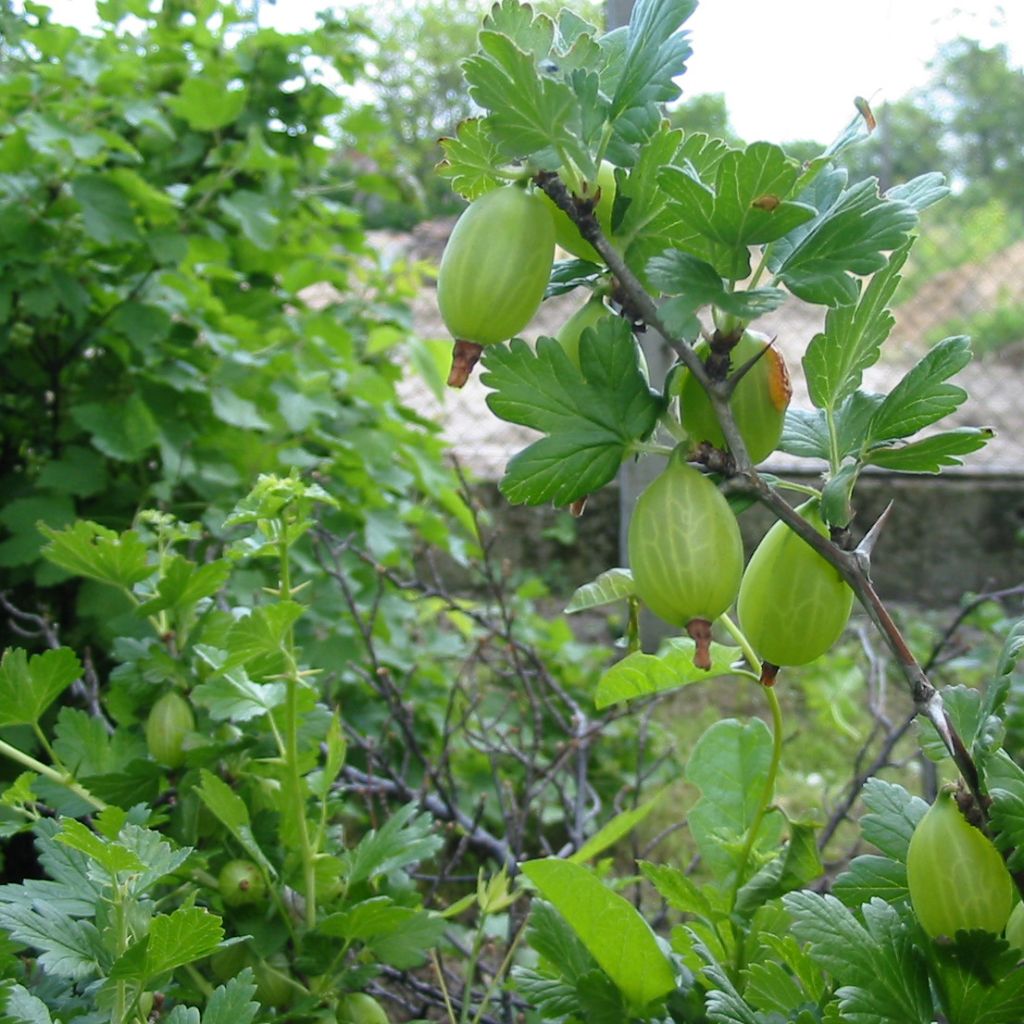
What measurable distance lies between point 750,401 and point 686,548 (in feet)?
0.24

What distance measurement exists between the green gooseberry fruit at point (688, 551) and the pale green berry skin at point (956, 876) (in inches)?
3.7

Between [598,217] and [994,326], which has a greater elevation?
[598,217]

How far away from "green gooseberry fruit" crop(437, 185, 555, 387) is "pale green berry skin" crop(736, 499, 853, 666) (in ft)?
0.40

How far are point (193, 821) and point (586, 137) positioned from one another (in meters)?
0.39

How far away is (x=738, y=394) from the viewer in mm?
413

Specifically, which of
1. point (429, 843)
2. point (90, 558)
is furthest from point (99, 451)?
point (429, 843)

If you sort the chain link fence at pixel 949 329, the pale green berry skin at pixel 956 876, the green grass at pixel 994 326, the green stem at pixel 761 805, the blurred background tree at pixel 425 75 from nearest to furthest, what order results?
the pale green berry skin at pixel 956 876, the green stem at pixel 761 805, the chain link fence at pixel 949 329, the green grass at pixel 994 326, the blurred background tree at pixel 425 75

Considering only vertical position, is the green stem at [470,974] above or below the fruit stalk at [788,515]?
below

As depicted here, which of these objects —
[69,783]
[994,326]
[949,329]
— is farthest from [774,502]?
[994,326]

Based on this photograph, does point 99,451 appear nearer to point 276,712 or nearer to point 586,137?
point 276,712

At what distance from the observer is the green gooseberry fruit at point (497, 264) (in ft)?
1.26

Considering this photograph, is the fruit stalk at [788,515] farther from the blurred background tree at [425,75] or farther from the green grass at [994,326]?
the blurred background tree at [425,75]

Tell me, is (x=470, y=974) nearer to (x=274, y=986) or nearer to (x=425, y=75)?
(x=274, y=986)

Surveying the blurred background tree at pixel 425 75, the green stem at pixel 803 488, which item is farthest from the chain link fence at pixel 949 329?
the green stem at pixel 803 488
